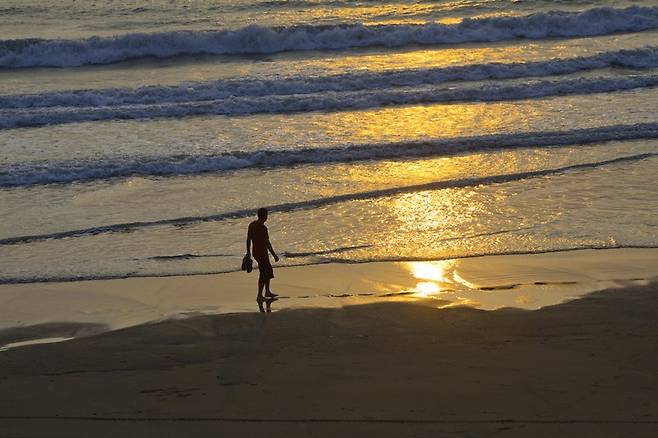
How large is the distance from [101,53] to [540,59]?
40.0 feet

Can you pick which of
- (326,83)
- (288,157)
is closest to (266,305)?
(288,157)

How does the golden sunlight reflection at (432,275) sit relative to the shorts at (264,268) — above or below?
below

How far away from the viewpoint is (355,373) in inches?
352

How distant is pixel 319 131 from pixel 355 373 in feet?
37.7

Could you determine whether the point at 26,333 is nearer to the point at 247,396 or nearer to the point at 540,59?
the point at 247,396

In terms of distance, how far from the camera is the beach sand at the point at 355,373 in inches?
316

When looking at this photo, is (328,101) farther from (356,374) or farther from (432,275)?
(356,374)

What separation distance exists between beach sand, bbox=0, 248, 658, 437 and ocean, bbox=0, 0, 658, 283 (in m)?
2.23

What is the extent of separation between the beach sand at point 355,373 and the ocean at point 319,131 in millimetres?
2227

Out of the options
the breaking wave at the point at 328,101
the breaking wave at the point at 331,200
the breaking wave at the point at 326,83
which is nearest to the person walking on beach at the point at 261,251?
the breaking wave at the point at 331,200

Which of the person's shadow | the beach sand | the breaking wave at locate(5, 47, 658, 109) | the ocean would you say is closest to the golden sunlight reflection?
the ocean

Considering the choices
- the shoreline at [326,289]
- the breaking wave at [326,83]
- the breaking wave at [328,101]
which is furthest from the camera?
the breaking wave at [326,83]

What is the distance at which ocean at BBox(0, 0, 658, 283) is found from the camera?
44.4 feet

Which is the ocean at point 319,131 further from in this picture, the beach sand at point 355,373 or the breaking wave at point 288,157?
the beach sand at point 355,373
